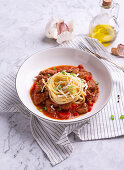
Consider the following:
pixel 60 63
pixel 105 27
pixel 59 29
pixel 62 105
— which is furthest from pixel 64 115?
pixel 105 27

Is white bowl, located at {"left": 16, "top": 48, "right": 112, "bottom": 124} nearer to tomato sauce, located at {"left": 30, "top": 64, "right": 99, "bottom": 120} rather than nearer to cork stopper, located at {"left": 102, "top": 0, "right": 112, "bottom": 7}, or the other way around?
tomato sauce, located at {"left": 30, "top": 64, "right": 99, "bottom": 120}

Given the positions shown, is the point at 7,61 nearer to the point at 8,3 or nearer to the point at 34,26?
the point at 34,26

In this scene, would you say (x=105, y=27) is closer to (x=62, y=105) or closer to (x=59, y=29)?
(x=59, y=29)

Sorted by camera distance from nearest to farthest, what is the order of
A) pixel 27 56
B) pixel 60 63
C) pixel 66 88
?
pixel 66 88 < pixel 60 63 < pixel 27 56

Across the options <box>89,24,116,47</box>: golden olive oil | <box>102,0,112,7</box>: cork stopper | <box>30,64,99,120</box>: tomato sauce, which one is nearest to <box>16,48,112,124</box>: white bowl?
<box>30,64,99,120</box>: tomato sauce

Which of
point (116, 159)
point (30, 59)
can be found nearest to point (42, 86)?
point (30, 59)

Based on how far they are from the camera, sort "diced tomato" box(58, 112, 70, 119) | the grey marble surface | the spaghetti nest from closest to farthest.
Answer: the grey marble surface < "diced tomato" box(58, 112, 70, 119) < the spaghetti nest

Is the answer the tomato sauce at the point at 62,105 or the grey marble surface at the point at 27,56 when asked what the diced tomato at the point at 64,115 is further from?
the grey marble surface at the point at 27,56
